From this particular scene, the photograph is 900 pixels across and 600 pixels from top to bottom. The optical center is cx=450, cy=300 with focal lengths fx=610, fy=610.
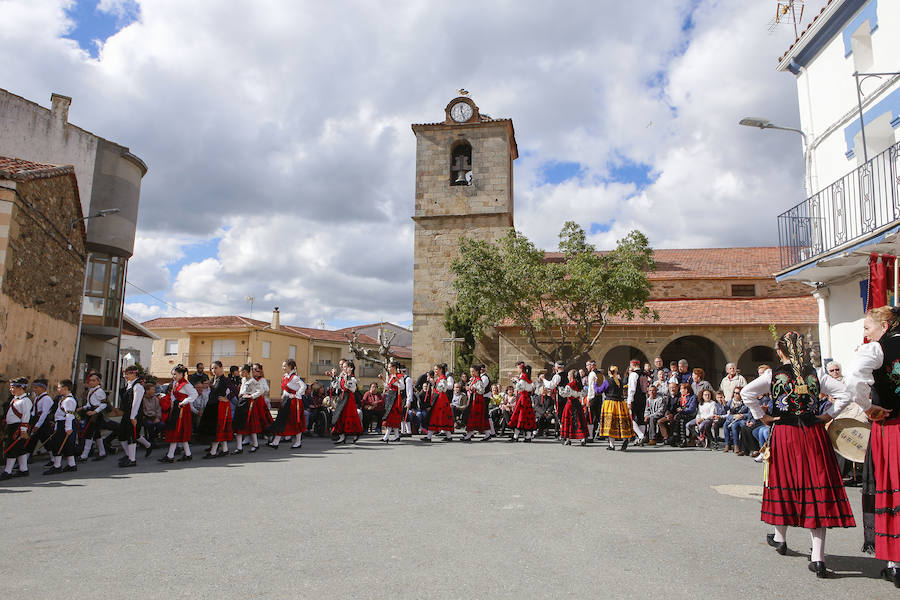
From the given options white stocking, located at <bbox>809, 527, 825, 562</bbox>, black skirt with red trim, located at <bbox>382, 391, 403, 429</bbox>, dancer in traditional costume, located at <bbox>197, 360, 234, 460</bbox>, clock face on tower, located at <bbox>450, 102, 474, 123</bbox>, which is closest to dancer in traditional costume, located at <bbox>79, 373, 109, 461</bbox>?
dancer in traditional costume, located at <bbox>197, 360, 234, 460</bbox>

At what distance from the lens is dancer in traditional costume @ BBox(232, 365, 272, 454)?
11500 mm

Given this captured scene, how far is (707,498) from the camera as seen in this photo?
263 inches

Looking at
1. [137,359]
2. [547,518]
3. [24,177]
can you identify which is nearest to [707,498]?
[547,518]

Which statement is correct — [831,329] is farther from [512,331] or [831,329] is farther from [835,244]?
[512,331]

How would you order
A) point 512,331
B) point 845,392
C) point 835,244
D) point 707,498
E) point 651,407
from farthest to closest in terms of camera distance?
point 512,331, point 651,407, point 835,244, point 707,498, point 845,392

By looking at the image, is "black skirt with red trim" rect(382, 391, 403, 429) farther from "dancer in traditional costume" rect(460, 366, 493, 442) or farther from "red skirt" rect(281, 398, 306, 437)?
"red skirt" rect(281, 398, 306, 437)

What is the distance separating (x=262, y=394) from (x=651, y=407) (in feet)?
27.2

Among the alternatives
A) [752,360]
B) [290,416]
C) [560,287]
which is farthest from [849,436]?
[752,360]

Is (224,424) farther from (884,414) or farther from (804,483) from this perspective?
(884,414)

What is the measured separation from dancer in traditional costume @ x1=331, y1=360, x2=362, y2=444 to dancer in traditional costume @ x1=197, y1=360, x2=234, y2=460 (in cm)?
232

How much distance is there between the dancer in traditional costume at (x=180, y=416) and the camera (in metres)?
10.3

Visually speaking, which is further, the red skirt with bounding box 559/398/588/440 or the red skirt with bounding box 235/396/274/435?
the red skirt with bounding box 559/398/588/440

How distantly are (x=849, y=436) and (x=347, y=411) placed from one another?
10121 mm

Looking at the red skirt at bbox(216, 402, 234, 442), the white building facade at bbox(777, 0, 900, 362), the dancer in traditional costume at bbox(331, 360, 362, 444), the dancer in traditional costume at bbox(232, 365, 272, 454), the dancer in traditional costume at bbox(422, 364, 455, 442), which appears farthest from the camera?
the dancer in traditional costume at bbox(422, 364, 455, 442)
